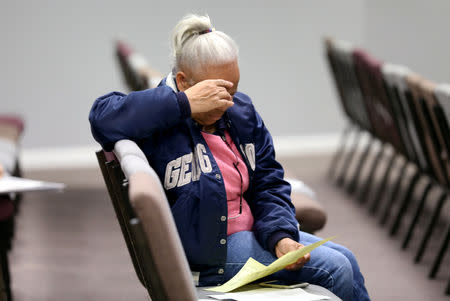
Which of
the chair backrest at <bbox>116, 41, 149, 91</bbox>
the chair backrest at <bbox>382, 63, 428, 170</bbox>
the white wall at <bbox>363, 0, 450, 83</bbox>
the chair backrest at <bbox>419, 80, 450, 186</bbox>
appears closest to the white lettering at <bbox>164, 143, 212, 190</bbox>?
the chair backrest at <bbox>116, 41, 149, 91</bbox>

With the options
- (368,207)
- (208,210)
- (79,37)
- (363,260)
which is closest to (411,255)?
(363,260)

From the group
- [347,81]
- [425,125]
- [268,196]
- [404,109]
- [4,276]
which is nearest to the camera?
[268,196]

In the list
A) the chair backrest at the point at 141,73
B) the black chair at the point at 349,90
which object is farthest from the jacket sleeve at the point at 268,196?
the black chair at the point at 349,90

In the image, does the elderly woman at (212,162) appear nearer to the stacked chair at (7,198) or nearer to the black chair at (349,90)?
the stacked chair at (7,198)

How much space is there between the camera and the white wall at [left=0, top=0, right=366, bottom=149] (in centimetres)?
615

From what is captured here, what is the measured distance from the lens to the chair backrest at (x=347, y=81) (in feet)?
15.8

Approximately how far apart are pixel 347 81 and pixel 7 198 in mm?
2804

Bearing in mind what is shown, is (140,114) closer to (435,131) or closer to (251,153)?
(251,153)

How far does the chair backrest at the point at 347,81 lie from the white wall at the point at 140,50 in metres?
1.25

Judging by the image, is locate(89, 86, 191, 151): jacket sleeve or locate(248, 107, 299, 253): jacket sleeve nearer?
locate(89, 86, 191, 151): jacket sleeve

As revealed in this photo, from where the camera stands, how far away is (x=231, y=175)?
6.30ft

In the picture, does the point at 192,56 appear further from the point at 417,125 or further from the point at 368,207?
the point at 368,207

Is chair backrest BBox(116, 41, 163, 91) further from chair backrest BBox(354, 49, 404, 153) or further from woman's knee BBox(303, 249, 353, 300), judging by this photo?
chair backrest BBox(354, 49, 404, 153)

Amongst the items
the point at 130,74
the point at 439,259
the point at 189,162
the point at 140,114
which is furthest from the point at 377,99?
the point at 140,114
